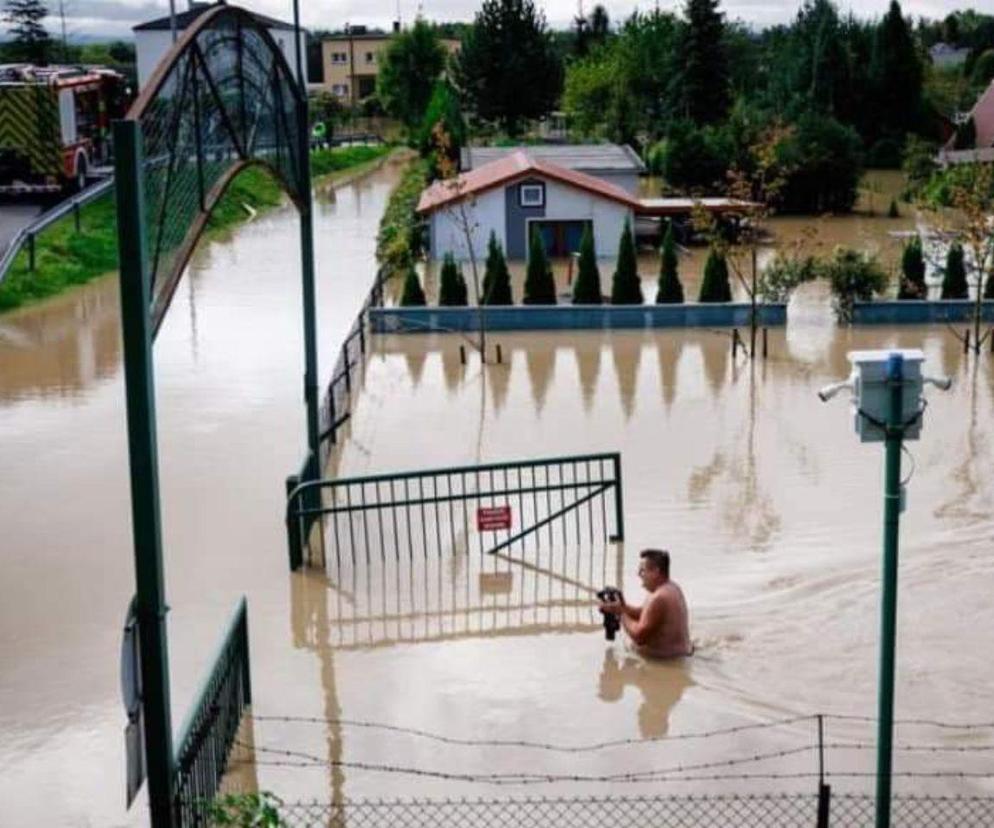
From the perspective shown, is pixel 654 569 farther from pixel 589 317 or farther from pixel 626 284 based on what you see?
pixel 626 284

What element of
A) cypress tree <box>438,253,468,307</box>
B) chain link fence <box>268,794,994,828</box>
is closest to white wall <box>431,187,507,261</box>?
cypress tree <box>438,253,468,307</box>

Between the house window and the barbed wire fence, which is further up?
the house window

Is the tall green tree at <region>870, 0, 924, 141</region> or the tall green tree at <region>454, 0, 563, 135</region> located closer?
the tall green tree at <region>870, 0, 924, 141</region>

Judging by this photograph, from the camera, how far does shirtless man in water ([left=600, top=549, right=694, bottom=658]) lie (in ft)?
36.0

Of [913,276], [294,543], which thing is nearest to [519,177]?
[913,276]

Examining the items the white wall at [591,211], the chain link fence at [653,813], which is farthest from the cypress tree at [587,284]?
the chain link fence at [653,813]

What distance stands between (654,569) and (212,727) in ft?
11.5

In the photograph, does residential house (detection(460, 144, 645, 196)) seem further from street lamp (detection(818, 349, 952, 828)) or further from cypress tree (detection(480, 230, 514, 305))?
street lamp (detection(818, 349, 952, 828))

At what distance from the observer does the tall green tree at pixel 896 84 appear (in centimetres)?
6225

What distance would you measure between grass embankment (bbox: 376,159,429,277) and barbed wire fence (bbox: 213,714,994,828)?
20.1 m

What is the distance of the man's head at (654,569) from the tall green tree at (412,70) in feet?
222

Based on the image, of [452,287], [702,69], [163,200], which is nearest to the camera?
[163,200]

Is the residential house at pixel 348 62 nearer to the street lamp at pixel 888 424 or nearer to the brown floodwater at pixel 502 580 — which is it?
the brown floodwater at pixel 502 580

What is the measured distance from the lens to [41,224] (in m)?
30.2
